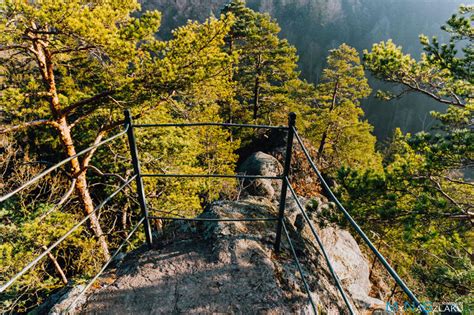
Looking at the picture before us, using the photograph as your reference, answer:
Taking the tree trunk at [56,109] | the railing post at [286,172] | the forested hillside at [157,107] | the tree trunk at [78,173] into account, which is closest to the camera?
the railing post at [286,172]

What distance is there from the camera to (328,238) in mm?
6566

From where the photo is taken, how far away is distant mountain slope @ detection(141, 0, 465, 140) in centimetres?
7744

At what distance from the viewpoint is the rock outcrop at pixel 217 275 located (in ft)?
7.36

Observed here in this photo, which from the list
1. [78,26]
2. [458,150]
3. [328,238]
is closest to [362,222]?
[328,238]

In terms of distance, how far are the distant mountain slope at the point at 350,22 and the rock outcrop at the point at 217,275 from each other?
77.5 meters

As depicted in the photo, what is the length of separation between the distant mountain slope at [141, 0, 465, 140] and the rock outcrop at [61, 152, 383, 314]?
77538 millimetres

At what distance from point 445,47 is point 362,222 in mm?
4390

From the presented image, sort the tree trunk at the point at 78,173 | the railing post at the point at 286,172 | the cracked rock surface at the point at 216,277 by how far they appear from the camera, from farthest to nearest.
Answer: the tree trunk at the point at 78,173
the railing post at the point at 286,172
the cracked rock surface at the point at 216,277

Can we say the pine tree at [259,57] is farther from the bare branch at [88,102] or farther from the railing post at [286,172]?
the railing post at [286,172]

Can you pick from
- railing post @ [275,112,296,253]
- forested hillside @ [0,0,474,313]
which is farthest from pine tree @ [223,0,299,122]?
railing post @ [275,112,296,253]

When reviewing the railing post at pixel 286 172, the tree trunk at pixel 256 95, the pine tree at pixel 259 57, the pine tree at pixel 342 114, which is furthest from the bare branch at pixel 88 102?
the pine tree at pixel 342 114

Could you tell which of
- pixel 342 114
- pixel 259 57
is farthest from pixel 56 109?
pixel 342 114

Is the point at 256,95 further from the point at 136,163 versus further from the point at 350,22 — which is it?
the point at 350,22

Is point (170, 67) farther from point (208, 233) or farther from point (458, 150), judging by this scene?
point (458, 150)
